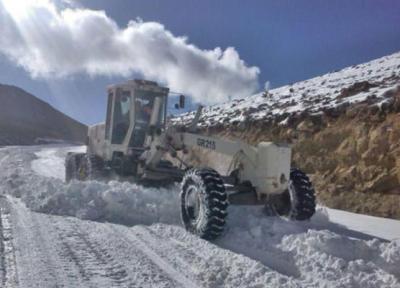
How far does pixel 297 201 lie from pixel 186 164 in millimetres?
2984

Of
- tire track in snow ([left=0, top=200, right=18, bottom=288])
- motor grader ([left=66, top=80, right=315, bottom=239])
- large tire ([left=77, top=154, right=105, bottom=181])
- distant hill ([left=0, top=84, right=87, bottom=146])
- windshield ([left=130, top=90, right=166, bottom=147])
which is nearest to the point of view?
tire track in snow ([left=0, top=200, right=18, bottom=288])

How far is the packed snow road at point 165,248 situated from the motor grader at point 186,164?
0.39 metres

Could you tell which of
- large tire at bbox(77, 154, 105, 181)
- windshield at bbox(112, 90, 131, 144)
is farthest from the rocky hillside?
large tire at bbox(77, 154, 105, 181)


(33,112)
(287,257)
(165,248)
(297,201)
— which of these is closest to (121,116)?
(297,201)

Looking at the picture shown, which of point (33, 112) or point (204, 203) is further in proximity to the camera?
point (33, 112)

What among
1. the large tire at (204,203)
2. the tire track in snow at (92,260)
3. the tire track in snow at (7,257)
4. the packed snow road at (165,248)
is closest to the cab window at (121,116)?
the packed snow road at (165,248)

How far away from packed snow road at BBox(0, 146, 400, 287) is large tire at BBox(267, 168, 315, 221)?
0.23 metres

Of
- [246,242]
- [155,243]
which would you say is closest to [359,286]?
[246,242]

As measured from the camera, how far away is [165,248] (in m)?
6.37

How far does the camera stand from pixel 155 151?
10.1 metres

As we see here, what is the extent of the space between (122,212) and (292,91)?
82.9 ft

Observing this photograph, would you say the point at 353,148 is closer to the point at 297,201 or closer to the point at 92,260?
the point at 297,201

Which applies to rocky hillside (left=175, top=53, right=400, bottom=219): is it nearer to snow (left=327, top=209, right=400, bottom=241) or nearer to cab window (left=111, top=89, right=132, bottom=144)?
snow (left=327, top=209, right=400, bottom=241)

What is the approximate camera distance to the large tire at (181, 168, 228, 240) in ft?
21.9
